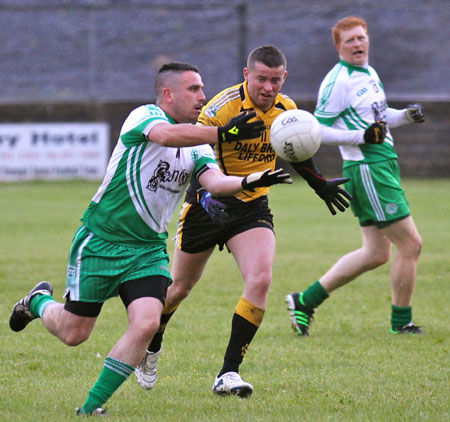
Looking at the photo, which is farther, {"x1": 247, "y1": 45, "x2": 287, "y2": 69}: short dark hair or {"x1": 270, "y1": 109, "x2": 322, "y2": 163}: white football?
{"x1": 247, "y1": 45, "x2": 287, "y2": 69}: short dark hair

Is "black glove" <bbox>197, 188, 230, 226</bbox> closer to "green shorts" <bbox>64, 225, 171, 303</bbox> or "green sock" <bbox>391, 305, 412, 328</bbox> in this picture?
"green shorts" <bbox>64, 225, 171, 303</bbox>

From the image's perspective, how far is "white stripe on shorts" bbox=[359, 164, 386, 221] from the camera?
7.31 metres

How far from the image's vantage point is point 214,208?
16.8 ft

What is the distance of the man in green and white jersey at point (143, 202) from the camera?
15.8 ft

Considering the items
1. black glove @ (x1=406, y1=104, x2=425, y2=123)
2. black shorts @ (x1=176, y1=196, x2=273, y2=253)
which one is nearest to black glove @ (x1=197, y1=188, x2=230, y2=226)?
black shorts @ (x1=176, y1=196, x2=273, y2=253)

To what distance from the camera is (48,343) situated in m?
6.94

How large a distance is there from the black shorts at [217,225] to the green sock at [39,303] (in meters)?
1.03

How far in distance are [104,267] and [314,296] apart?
122 inches

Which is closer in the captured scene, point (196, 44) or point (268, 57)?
point (268, 57)

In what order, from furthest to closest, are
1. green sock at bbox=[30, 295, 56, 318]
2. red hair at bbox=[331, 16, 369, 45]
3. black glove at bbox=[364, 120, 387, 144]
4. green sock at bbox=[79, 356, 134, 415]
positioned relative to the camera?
red hair at bbox=[331, 16, 369, 45] < black glove at bbox=[364, 120, 387, 144] < green sock at bbox=[30, 295, 56, 318] < green sock at bbox=[79, 356, 134, 415]

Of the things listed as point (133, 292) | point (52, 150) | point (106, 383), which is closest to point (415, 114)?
point (133, 292)

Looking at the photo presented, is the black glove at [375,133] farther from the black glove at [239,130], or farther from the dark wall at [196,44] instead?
the dark wall at [196,44]

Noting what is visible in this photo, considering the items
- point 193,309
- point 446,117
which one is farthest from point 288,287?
point 446,117

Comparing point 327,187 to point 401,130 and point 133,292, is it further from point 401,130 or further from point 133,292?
point 401,130
